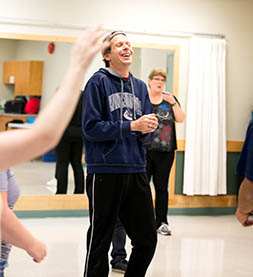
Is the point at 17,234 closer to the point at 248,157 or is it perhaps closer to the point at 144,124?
the point at 248,157

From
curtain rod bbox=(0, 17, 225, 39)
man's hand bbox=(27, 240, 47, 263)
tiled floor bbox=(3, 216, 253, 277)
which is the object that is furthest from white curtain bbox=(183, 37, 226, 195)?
man's hand bbox=(27, 240, 47, 263)

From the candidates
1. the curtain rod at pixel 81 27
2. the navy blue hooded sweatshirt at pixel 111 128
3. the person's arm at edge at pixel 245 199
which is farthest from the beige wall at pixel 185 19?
the person's arm at edge at pixel 245 199

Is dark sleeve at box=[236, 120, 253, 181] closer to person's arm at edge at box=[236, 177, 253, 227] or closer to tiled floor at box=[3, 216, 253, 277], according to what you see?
person's arm at edge at box=[236, 177, 253, 227]

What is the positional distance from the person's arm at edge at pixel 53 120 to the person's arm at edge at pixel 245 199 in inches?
49.5

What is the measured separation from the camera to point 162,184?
4.87 meters

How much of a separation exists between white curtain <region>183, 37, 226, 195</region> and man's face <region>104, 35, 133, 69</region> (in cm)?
330

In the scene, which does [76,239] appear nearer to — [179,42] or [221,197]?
[221,197]

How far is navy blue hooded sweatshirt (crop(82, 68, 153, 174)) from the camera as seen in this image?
8.48 ft

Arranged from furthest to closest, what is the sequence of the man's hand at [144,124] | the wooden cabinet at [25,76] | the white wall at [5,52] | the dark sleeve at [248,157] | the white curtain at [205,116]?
the white curtain at [205,116] → the wooden cabinet at [25,76] → the white wall at [5,52] → the man's hand at [144,124] → the dark sleeve at [248,157]

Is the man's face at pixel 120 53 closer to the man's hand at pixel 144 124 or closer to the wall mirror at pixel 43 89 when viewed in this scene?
A: the man's hand at pixel 144 124

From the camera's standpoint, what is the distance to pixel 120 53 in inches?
108

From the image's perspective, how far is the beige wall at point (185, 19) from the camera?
5578 millimetres

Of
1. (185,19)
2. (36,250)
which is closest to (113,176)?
(36,250)

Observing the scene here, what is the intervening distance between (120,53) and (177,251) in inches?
87.9
